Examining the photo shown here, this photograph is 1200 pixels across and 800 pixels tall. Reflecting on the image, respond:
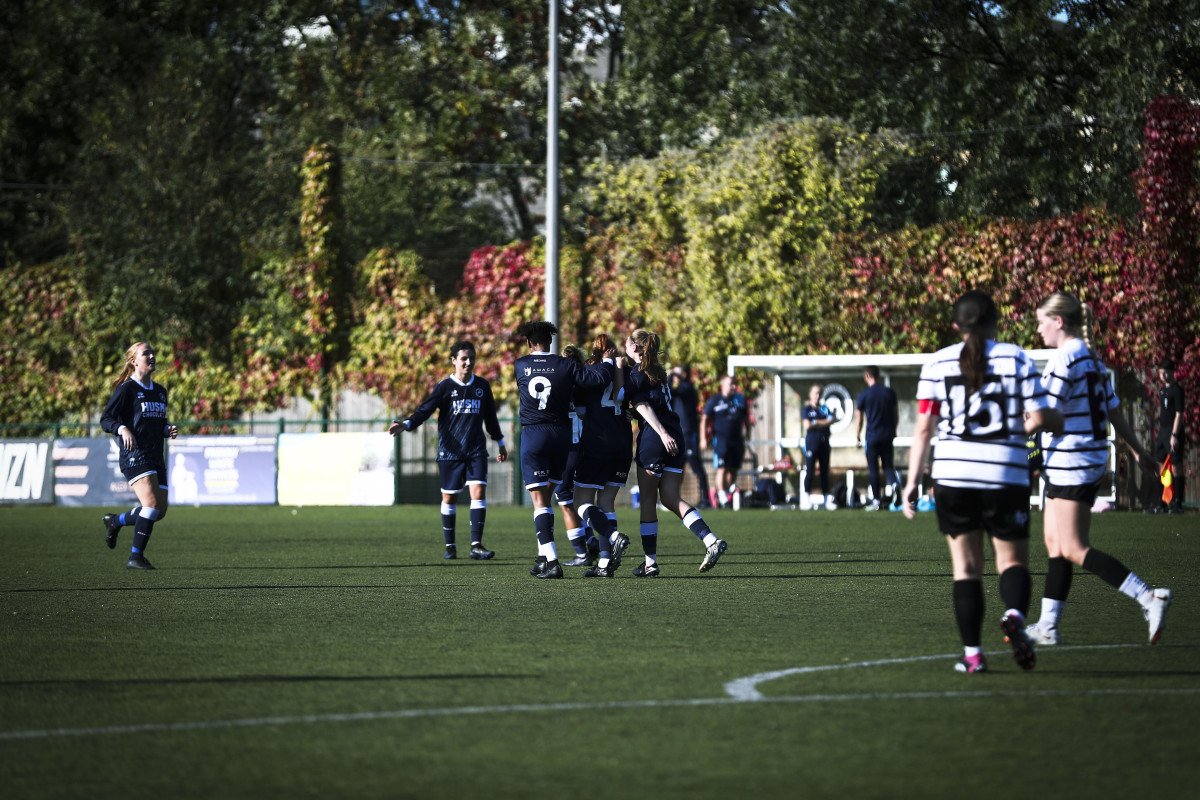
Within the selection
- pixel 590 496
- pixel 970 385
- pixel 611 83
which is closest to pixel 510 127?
pixel 611 83

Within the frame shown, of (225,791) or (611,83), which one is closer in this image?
(225,791)

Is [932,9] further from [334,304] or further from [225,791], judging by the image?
[225,791]

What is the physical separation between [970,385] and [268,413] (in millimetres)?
27941

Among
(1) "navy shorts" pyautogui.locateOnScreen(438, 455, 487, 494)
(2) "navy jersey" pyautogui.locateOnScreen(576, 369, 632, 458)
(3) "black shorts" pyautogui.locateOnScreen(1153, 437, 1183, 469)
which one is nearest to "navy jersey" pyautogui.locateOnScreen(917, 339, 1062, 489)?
(2) "navy jersey" pyautogui.locateOnScreen(576, 369, 632, 458)

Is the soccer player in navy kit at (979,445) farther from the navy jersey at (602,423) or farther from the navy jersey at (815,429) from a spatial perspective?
the navy jersey at (815,429)

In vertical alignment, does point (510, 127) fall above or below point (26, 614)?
above

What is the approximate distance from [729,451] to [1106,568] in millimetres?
15934

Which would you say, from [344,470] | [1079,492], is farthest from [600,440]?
[344,470]

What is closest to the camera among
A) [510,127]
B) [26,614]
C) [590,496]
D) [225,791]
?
[225,791]

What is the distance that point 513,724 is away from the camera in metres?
5.73

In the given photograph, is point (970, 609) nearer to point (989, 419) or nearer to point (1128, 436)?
point (989, 419)

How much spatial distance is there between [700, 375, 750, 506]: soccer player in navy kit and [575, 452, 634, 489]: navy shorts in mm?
11365

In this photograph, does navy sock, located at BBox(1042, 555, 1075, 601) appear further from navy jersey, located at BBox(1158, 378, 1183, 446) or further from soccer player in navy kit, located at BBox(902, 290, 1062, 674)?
navy jersey, located at BBox(1158, 378, 1183, 446)

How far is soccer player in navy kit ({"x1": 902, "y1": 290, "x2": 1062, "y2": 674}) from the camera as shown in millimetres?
6723
